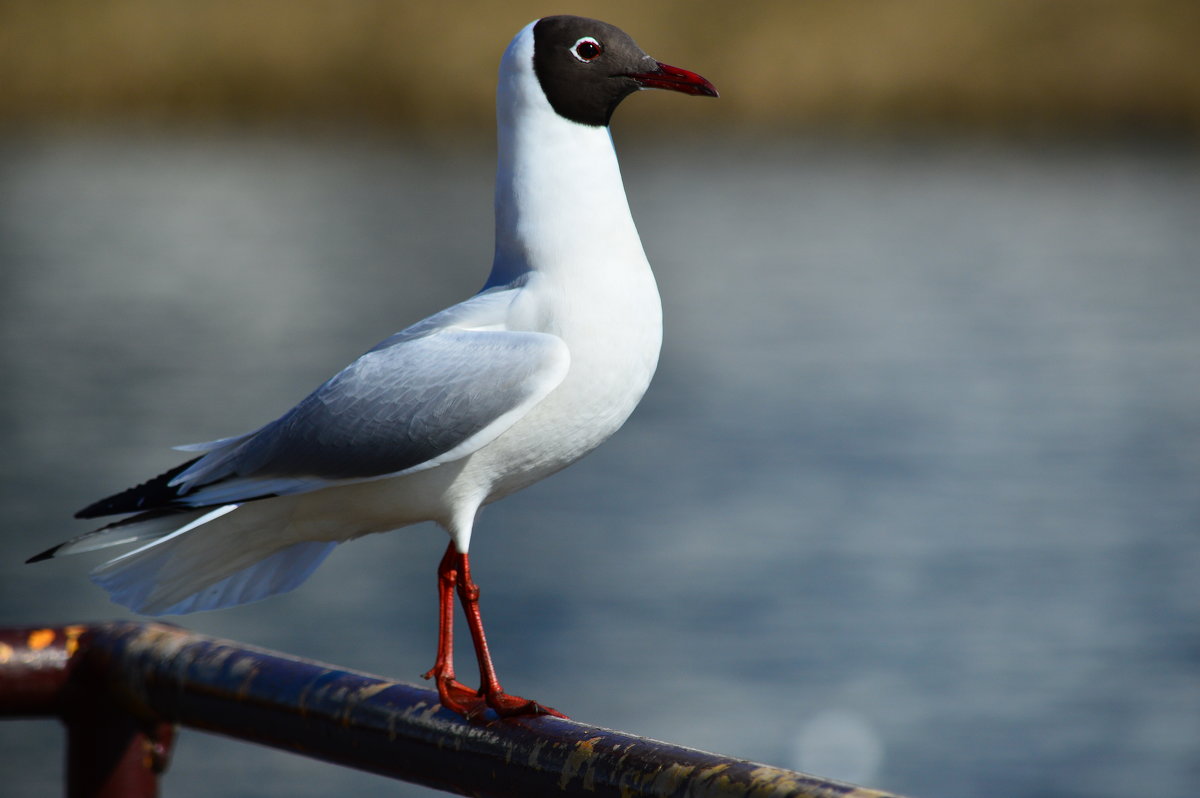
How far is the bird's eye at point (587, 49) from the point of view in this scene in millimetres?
2944

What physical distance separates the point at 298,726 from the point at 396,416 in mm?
554

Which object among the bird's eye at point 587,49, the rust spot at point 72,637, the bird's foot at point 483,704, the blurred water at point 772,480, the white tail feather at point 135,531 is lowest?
the rust spot at point 72,637

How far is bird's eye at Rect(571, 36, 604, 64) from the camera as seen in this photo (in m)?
2.94

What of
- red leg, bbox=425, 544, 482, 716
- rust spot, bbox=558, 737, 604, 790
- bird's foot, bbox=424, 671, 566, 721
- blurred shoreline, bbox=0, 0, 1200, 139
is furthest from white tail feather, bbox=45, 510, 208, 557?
blurred shoreline, bbox=0, 0, 1200, 139

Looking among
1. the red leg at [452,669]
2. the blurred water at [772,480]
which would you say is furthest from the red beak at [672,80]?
the blurred water at [772,480]

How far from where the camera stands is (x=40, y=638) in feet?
9.66

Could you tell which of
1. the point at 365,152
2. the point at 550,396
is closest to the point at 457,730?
the point at 550,396

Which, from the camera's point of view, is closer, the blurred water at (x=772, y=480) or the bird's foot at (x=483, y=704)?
the bird's foot at (x=483, y=704)

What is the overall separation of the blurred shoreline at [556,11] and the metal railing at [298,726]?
3098cm

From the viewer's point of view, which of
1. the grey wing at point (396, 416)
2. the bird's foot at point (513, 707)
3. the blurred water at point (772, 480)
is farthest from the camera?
the blurred water at point (772, 480)

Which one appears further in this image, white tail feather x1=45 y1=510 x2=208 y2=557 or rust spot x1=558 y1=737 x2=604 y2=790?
white tail feather x1=45 y1=510 x2=208 y2=557

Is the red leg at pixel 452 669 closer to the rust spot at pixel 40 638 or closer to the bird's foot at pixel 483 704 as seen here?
the bird's foot at pixel 483 704

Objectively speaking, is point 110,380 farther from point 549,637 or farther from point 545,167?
point 545,167

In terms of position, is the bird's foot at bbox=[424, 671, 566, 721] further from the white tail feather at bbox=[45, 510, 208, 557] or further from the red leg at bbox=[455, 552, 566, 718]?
the white tail feather at bbox=[45, 510, 208, 557]
